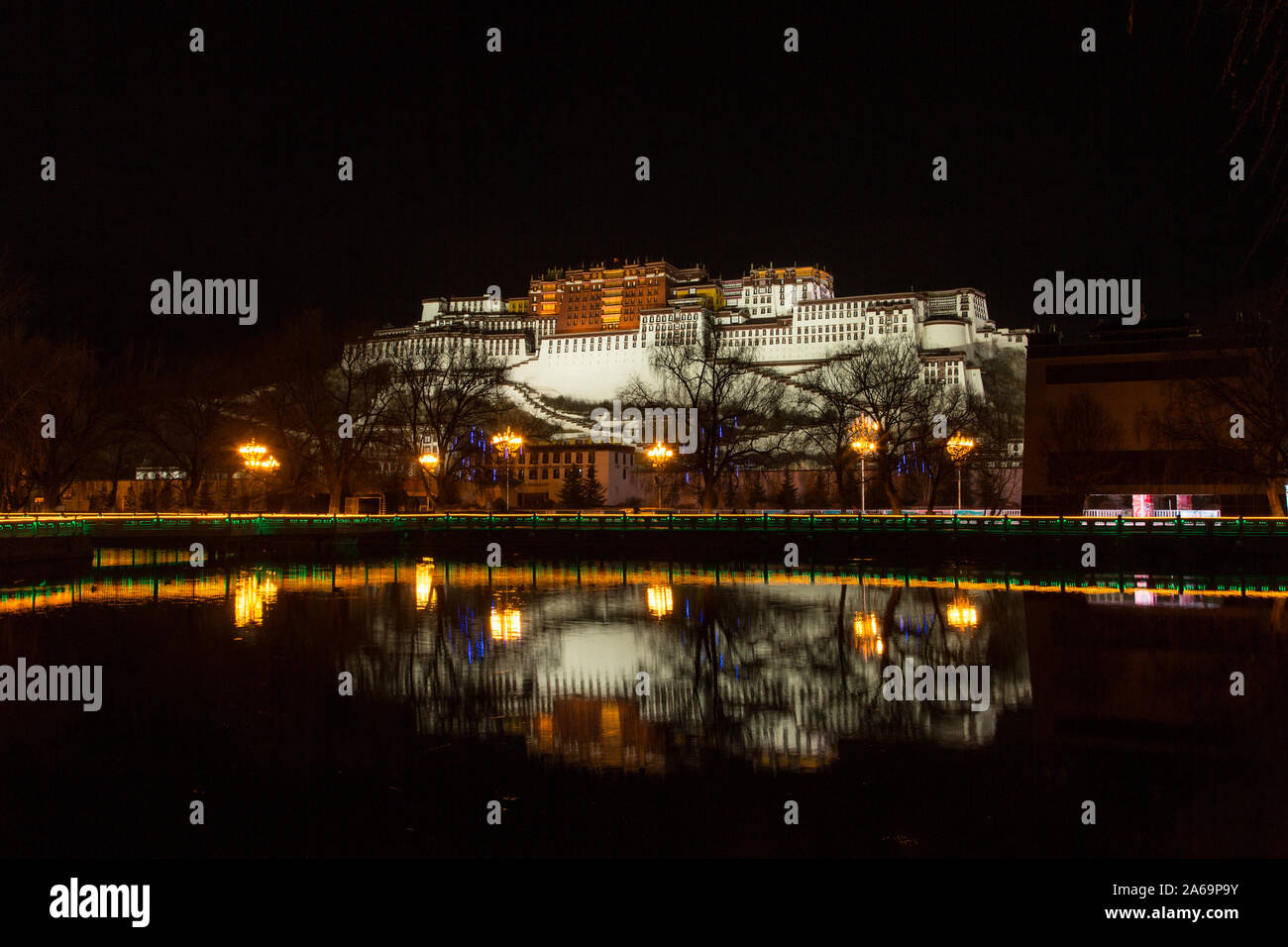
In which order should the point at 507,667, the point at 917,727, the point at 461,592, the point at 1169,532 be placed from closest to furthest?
1. the point at 917,727
2. the point at 507,667
3. the point at 461,592
4. the point at 1169,532

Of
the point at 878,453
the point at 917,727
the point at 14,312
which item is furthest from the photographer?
the point at 878,453

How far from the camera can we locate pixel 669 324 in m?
145

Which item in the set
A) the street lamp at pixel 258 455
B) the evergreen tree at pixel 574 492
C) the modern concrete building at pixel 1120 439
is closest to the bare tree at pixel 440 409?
the street lamp at pixel 258 455

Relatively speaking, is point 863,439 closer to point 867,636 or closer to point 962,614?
point 962,614

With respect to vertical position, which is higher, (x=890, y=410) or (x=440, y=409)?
(x=440, y=409)

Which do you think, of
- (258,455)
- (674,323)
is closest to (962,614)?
(258,455)

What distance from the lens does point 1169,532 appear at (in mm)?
34406

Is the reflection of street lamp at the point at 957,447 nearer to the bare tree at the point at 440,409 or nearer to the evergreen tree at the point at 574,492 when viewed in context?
the bare tree at the point at 440,409

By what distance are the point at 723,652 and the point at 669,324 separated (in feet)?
427
